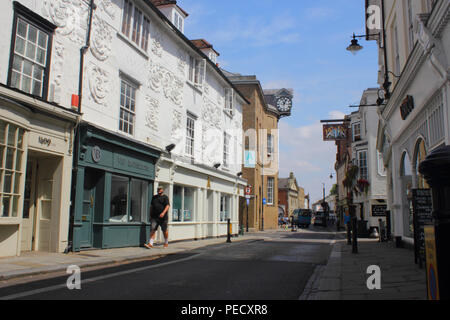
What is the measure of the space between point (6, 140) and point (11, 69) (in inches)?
64.8

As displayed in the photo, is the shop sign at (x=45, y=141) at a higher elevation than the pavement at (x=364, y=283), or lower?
higher

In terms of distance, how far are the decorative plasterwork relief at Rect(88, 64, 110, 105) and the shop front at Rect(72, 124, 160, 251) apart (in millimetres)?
1138

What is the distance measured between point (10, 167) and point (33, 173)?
1.81 metres

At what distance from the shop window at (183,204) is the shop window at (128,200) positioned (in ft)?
8.35

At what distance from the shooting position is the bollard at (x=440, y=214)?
2.83m

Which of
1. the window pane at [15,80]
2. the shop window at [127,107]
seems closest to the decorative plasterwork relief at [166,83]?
the shop window at [127,107]

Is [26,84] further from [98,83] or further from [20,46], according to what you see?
[98,83]

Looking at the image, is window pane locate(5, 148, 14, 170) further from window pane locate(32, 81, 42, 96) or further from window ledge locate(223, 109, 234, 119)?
window ledge locate(223, 109, 234, 119)

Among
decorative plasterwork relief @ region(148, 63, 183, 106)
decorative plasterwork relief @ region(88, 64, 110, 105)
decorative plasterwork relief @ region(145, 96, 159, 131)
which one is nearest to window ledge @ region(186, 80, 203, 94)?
decorative plasterwork relief @ region(148, 63, 183, 106)

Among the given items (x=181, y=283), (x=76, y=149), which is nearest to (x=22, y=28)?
(x=76, y=149)

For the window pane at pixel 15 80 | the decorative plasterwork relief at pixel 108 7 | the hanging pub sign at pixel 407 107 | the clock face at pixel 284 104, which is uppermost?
the clock face at pixel 284 104

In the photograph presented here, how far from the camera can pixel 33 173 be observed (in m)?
10.9

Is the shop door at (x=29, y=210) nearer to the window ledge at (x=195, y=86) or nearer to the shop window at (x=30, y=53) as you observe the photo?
the shop window at (x=30, y=53)

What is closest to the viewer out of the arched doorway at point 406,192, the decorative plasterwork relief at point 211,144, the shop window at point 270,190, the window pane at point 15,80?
the window pane at point 15,80
